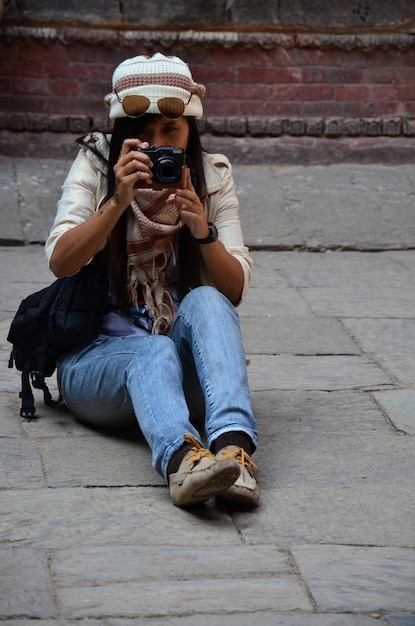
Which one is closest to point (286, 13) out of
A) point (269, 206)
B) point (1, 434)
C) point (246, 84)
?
point (246, 84)

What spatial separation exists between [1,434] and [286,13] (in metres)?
4.50

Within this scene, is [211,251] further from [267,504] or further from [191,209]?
[267,504]

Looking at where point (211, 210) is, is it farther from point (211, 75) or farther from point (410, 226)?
point (211, 75)

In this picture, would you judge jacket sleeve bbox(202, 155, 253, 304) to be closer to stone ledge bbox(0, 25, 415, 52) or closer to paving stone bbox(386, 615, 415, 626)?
paving stone bbox(386, 615, 415, 626)

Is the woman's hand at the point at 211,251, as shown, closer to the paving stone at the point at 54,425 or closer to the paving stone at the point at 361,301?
the paving stone at the point at 54,425

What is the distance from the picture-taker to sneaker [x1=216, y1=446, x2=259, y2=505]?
293cm

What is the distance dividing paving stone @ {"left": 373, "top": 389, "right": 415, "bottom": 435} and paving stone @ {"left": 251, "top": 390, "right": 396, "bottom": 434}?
34 mm

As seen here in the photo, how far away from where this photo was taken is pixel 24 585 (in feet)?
8.20

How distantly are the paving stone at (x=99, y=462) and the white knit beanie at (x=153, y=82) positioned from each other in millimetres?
1003

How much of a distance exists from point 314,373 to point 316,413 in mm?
459

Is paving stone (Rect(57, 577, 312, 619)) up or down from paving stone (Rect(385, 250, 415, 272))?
up

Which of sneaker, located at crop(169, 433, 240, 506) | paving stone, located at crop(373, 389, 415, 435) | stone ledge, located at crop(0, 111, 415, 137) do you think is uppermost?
stone ledge, located at crop(0, 111, 415, 137)

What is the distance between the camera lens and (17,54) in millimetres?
7094

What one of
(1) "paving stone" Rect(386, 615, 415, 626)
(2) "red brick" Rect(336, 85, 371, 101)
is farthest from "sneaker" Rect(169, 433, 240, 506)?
(2) "red brick" Rect(336, 85, 371, 101)
